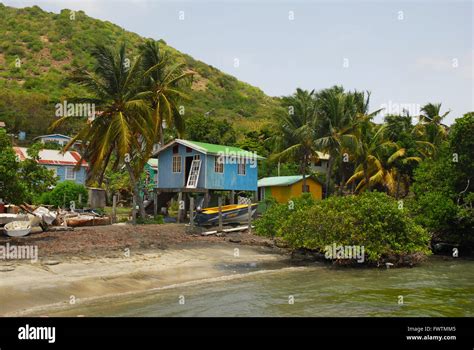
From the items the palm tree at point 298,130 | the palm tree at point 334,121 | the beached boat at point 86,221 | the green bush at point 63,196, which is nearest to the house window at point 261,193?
the palm tree at point 298,130

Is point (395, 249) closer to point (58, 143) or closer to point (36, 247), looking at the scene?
point (36, 247)

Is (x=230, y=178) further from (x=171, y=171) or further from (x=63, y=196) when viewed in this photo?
(x=63, y=196)

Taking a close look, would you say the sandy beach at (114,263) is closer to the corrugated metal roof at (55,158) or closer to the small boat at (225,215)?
the small boat at (225,215)

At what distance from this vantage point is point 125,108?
2886 centimetres

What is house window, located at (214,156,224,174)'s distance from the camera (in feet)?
103

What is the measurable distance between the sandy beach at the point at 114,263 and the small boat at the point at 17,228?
1.36ft

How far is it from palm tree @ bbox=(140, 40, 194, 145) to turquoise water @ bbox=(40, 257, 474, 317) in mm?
15359

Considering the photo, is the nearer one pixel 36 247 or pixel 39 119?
pixel 36 247

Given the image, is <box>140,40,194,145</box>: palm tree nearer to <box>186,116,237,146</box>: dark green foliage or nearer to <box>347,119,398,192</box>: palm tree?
<box>186,116,237,146</box>: dark green foliage

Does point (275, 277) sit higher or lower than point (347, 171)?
lower

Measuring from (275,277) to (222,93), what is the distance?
244ft

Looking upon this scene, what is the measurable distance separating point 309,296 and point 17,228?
12.1 m

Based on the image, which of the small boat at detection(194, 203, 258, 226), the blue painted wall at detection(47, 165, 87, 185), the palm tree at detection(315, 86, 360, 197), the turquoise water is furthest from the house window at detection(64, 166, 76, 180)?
the turquoise water

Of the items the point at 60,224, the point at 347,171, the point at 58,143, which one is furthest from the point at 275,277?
the point at 58,143
